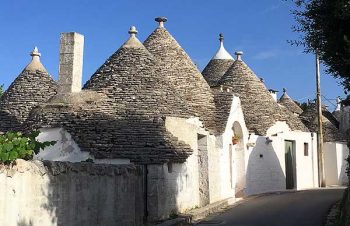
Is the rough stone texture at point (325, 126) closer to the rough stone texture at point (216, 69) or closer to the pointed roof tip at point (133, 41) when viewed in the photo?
the rough stone texture at point (216, 69)

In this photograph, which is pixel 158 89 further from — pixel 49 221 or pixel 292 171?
pixel 292 171

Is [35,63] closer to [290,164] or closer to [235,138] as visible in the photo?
[235,138]

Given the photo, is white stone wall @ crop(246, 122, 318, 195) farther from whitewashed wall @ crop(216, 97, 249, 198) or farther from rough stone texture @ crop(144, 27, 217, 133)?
rough stone texture @ crop(144, 27, 217, 133)

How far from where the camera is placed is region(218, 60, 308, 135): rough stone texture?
82.3ft

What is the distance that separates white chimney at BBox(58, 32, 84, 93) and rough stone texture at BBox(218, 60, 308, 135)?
9.72m

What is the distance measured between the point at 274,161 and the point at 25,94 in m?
12.1

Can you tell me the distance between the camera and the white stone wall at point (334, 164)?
29.8 m

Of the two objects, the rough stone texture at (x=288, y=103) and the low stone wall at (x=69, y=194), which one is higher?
the rough stone texture at (x=288, y=103)

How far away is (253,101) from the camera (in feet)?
85.1

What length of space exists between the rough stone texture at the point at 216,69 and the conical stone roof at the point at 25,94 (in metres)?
10.2

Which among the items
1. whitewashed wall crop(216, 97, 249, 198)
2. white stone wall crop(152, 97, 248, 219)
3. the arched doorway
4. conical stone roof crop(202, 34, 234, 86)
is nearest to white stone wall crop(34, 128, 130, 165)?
white stone wall crop(152, 97, 248, 219)

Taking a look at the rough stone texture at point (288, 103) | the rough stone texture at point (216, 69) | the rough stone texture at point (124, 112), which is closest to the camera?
the rough stone texture at point (124, 112)

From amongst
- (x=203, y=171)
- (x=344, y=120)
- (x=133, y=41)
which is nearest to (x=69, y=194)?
(x=203, y=171)

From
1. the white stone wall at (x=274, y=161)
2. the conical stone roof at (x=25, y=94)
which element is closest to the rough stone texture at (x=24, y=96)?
the conical stone roof at (x=25, y=94)
